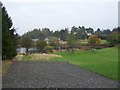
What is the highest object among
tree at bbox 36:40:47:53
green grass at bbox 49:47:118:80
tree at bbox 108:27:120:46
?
tree at bbox 108:27:120:46

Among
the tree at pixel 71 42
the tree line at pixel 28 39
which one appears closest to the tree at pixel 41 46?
the tree line at pixel 28 39

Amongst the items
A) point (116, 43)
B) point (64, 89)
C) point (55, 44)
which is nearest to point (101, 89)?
point (64, 89)

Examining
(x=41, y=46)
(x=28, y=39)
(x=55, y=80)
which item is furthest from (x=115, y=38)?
(x=55, y=80)

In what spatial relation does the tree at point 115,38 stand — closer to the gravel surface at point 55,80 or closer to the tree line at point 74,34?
the tree line at point 74,34

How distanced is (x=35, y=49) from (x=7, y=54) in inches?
1773

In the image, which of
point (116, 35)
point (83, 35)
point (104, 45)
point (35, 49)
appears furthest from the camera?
point (83, 35)

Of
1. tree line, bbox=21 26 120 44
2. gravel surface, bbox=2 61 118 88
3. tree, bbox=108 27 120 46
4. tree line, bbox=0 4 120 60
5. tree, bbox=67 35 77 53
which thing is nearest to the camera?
gravel surface, bbox=2 61 118 88

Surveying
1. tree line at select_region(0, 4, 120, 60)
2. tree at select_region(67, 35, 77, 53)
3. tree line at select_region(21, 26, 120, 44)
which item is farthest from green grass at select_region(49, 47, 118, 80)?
tree line at select_region(21, 26, 120, 44)

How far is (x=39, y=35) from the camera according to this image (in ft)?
422

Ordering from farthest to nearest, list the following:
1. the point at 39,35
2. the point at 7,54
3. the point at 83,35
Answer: the point at 83,35 → the point at 39,35 → the point at 7,54

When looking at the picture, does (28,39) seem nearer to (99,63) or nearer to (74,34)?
(74,34)

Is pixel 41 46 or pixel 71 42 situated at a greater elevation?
pixel 71 42

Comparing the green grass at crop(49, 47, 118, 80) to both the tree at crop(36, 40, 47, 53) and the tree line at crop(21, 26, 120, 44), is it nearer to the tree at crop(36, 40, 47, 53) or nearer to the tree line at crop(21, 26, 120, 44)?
the tree at crop(36, 40, 47, 53)

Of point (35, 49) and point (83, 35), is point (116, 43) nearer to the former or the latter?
point (35, 49)
